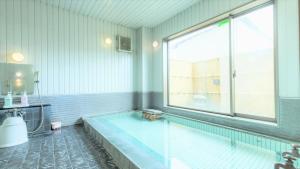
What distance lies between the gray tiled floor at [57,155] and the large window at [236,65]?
7.48 ft

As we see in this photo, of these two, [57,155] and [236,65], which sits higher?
[236,65]

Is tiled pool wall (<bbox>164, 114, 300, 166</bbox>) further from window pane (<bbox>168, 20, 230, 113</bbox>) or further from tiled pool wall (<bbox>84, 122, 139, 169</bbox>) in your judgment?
tiled pool wall (<bbox>84, 122, 139, 169</bbox>)

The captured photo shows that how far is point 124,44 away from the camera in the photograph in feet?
14.9

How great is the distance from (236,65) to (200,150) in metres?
1.65

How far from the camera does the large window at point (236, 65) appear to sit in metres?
2.53

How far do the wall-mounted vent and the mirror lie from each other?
82.6 inches

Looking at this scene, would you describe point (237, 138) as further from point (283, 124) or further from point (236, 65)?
point (236, 65)

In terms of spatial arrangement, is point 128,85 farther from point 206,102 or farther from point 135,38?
point 206,102

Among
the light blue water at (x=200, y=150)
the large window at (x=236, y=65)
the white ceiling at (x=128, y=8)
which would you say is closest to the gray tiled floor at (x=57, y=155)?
the light blue water at (x=200, y=150)

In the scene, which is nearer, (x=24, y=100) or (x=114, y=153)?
(x=114, y=153)

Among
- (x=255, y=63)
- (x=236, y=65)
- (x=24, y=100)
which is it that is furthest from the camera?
(x=24, y=100)

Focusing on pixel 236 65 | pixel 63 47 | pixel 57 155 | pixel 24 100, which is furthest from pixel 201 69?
pixel 24 100

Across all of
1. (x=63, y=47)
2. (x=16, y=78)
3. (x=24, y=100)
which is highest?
(x=63, y=47)

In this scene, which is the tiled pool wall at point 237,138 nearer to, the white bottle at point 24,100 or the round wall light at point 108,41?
the white bottle at point 24,100
